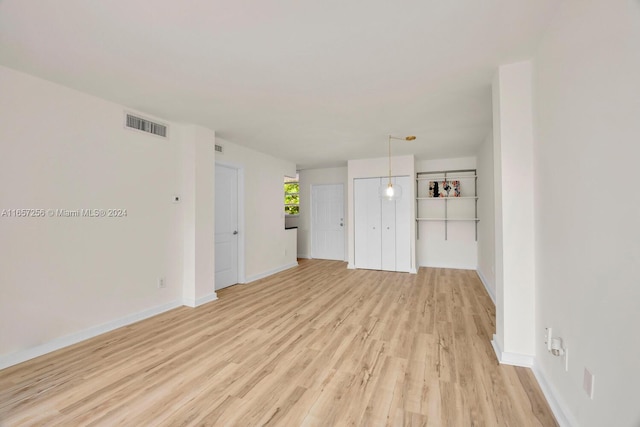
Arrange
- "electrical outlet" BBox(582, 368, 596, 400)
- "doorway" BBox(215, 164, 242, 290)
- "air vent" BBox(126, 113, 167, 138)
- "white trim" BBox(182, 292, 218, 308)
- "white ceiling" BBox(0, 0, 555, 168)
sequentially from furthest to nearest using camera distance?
"doorway" BBox(215, 164, 242, 290)
"white trim" BBox(182, 292, 218, 308)
"air vent" BBox(126, 113, 167, 138)
"white ceiling" BBox(0, 0, 555, 168)
"electrical outlet" BBox(582, 368, 596, 400)

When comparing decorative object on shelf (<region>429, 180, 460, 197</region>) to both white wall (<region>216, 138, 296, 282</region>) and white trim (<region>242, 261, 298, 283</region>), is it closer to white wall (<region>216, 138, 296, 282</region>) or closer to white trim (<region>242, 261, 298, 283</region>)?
white wall (<region>216, 138, 296, 282</region>)

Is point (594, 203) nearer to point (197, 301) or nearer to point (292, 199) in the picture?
point (197, 301)

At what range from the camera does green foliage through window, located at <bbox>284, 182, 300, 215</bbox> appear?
825 cm

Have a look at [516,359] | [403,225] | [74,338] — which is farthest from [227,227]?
[516,359]

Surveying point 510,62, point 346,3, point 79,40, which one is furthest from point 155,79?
point 510,62

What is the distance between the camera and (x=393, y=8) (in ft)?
5.33

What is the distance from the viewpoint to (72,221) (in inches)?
106

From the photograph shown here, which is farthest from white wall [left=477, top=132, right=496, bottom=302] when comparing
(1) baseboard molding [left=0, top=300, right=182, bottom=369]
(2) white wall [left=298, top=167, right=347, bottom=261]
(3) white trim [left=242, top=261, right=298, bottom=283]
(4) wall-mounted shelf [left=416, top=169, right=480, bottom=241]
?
(1) baseboard molding [left=0, top=300, right=182, bottom=369]

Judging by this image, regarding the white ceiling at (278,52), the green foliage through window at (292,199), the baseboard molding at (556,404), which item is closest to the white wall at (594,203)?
the baseboard molding at (556,404)

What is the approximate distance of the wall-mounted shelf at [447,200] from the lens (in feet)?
19.1

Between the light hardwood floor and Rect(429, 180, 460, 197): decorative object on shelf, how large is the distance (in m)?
3.00

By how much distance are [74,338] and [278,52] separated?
335 cm

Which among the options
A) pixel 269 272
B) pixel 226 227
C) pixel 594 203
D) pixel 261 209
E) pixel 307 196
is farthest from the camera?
pixel 307 196

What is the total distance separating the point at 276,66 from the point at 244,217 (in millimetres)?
3225
